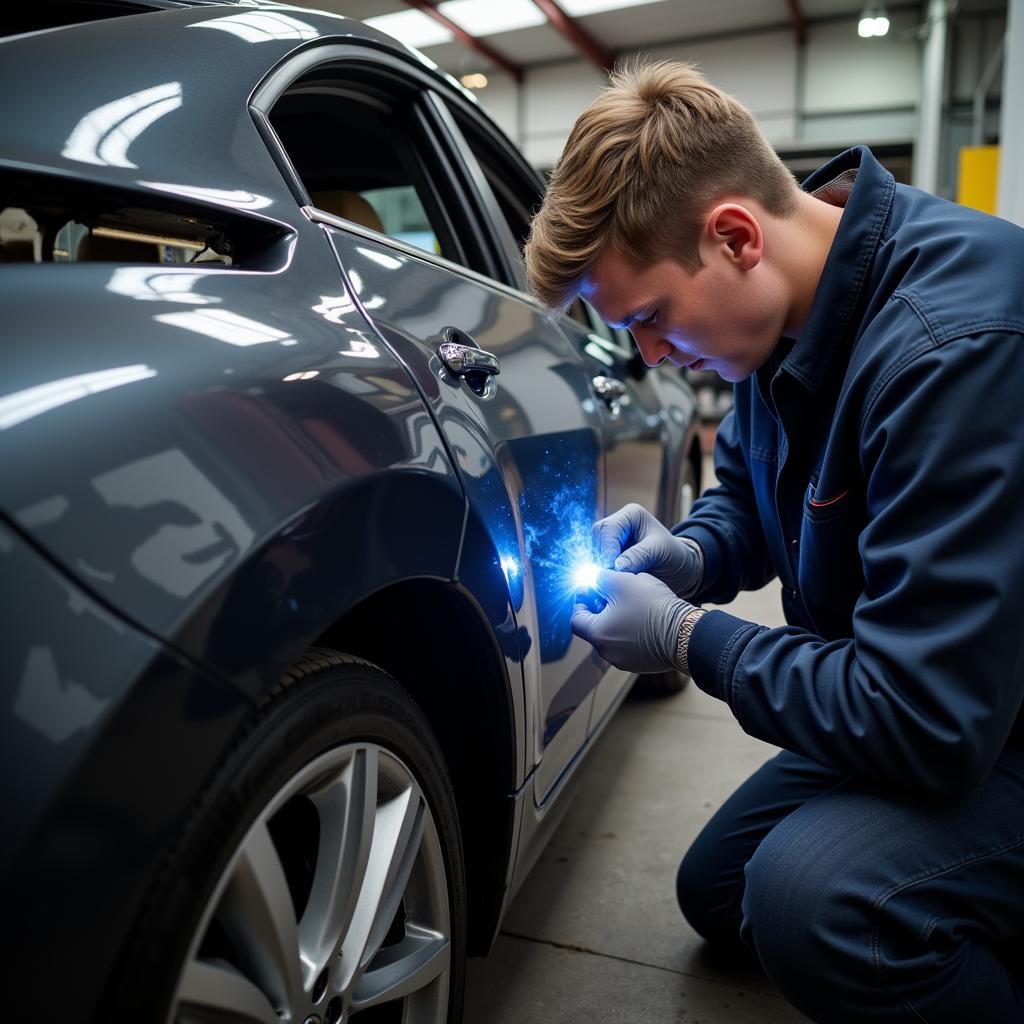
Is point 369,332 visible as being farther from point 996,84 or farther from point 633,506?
point 996,84

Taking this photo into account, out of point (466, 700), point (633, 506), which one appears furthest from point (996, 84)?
point (466, 700)

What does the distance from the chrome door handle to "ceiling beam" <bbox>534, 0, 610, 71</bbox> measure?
1055 cm

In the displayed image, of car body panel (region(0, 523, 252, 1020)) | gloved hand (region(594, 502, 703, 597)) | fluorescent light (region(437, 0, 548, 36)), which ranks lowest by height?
gloved hand (region(594, 502, 703, 597))

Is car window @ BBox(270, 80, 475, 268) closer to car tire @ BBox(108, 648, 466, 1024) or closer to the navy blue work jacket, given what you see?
the navy blue work jacket

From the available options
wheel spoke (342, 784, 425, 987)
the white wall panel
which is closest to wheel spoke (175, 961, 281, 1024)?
wheel spoke (342, 784, 425, 987)

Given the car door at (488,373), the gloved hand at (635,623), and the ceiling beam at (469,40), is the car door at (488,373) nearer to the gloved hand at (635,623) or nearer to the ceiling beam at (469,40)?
the gloved hand at (635,623)

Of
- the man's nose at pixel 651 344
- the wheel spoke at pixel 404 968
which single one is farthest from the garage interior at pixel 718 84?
the wheel spoke at pixel 404 968

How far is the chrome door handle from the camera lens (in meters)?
1.81

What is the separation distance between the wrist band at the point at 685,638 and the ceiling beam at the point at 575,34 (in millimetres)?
11278

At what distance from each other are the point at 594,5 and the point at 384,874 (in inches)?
502

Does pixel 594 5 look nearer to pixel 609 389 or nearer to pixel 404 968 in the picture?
pixel 609 389

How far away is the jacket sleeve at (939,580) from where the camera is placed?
3.33ft

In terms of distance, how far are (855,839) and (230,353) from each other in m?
1.01

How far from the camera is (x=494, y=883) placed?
1.29m
